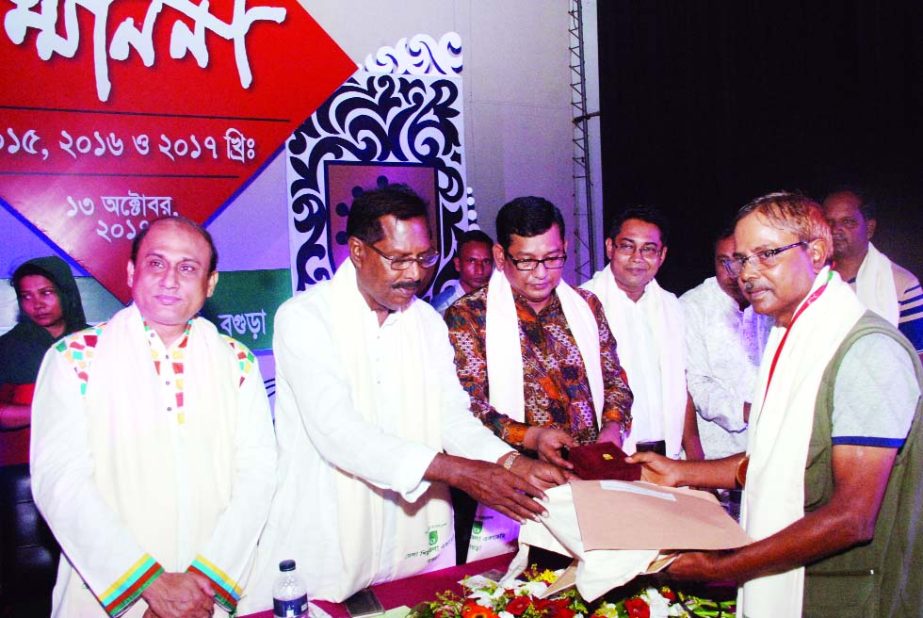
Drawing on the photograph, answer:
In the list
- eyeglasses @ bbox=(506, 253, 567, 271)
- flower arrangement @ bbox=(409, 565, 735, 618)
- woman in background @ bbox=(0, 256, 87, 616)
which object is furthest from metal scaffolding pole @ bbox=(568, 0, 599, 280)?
flower arrangement @ bbox=(409, 565, 735, 618)

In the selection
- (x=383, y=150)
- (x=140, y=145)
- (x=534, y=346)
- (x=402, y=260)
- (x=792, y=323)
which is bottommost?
(x=534, y=346)

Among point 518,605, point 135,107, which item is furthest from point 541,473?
point 135,107

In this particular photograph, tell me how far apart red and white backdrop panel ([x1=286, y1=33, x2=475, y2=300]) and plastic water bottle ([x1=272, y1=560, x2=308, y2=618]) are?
329cm

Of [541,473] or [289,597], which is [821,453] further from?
[289,597]

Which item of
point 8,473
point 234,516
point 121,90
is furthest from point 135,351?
point 121,90

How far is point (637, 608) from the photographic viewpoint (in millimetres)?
1580

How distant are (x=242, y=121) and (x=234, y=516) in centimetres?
326

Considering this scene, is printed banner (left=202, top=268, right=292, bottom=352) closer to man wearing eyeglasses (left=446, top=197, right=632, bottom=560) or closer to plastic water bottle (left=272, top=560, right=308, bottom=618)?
man wearing eyeglasses (left=446, top=197, right=632, bottom=560)

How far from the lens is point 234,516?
Result: 6.46ft

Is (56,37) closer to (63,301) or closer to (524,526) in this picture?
(63,301)

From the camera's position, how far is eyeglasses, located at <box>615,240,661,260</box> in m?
3.37

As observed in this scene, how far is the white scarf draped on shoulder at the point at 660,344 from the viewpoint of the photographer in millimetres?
3490

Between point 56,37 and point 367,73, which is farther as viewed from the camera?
point 367,73

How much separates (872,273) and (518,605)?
10.5 ft
